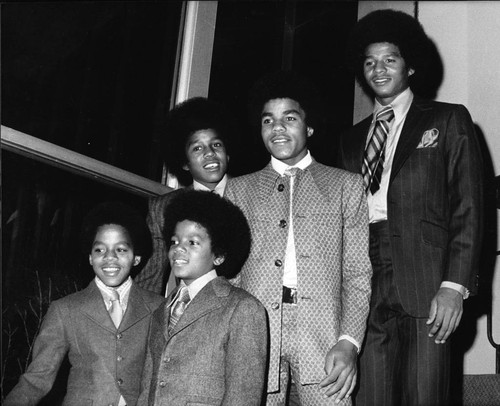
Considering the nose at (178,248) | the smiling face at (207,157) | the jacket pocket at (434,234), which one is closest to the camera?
the jacket pocket at (434,234)

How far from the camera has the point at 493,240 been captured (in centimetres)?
422

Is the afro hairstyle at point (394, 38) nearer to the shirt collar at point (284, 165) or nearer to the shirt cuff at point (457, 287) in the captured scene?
the shirt collar at point (284, 165)

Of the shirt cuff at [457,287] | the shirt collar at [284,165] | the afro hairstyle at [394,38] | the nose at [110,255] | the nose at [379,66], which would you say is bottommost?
the shirt cuff at [457,287]

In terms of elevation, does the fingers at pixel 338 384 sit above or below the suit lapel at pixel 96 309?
below

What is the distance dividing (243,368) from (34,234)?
1.31 meters

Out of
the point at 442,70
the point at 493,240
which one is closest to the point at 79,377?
the point at 493,240

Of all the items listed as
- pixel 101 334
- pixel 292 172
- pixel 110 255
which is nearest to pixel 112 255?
pixel 110 255

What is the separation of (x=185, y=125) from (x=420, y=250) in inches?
63.7

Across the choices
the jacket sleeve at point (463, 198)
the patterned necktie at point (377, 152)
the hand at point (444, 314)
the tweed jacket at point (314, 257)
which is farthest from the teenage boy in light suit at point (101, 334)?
the jacket sleeve at point (463, 198)

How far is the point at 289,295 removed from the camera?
7.92 ft

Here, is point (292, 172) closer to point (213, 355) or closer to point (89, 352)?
point (213, 355)

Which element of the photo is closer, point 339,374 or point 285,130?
point 339,374

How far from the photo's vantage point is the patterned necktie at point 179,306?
8.29 feet

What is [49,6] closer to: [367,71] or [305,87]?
[305,87]
